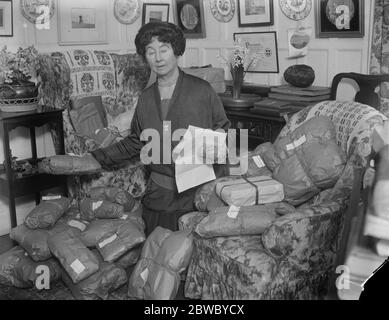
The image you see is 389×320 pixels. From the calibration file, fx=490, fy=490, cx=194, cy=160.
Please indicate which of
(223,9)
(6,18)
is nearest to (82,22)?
(6,18)

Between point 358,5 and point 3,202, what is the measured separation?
7.23ft

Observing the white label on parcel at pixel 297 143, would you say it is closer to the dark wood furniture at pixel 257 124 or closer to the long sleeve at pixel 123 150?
the long sleeve at pixel 123 150

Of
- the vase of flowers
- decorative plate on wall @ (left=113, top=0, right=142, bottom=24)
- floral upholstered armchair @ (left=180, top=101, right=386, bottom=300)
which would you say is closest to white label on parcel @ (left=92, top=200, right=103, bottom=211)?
floral upholstered armchair @ (left=180, top=101, right=386, bottom=300)

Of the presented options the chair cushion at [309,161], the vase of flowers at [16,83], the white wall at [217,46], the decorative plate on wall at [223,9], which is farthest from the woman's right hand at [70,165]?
the decorative plate on wall at [223,9]

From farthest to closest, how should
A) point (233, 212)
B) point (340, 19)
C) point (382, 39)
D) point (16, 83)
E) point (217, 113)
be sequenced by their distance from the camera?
point (340, 19) < point (16, 83) < point (382, 39) < point (217, 113) < point (233, 212)

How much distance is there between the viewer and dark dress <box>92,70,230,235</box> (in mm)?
1936

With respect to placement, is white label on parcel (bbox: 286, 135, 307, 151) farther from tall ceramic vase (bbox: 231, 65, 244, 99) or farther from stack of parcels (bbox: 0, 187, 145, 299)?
tall ceramic vase (bbox: 231, 65, 244, 99)

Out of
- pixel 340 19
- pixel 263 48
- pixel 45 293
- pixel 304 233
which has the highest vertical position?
pixel 340 19

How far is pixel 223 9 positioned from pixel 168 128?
157 cm

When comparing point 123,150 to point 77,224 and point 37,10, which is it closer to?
point 77,224

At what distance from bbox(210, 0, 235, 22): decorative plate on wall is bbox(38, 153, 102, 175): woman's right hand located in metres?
1.62

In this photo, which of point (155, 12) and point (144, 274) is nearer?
point (144, 274)

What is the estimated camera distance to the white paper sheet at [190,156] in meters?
1.85

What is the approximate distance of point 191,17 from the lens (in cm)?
331
